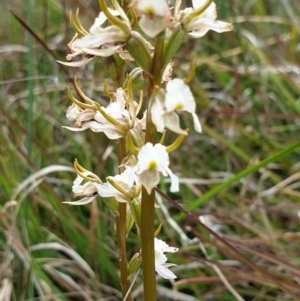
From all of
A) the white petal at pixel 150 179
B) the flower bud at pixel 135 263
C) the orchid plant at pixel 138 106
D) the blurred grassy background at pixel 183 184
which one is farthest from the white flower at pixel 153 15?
the blurred grassy background at pixel 183 184

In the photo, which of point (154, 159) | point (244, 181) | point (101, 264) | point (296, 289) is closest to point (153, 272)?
point (154, 159)

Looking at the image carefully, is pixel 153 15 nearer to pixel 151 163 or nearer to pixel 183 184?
pixel 151 163

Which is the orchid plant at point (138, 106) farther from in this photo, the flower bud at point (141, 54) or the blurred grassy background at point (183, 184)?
the blurred grassy background at point (183, 184)

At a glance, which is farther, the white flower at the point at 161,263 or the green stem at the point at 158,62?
the white flower at the point at 161,263

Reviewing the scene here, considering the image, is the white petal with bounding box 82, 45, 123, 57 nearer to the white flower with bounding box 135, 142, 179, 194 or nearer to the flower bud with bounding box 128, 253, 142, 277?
the white flower with bounding box 135, 142, 179, 194

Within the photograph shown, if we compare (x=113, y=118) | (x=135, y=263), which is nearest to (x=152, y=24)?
(x=113, y=118)

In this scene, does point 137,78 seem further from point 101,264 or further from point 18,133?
point 18,133

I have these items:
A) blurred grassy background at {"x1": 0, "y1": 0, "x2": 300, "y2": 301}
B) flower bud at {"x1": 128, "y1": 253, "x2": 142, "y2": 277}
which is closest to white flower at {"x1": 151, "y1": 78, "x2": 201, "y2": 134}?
flower bud at {"x1": 128, "y1": 253, "x2": 142, "y2": 277}

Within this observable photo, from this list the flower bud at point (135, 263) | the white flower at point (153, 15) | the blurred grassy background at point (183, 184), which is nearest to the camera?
the white flower at point (153, 15)
